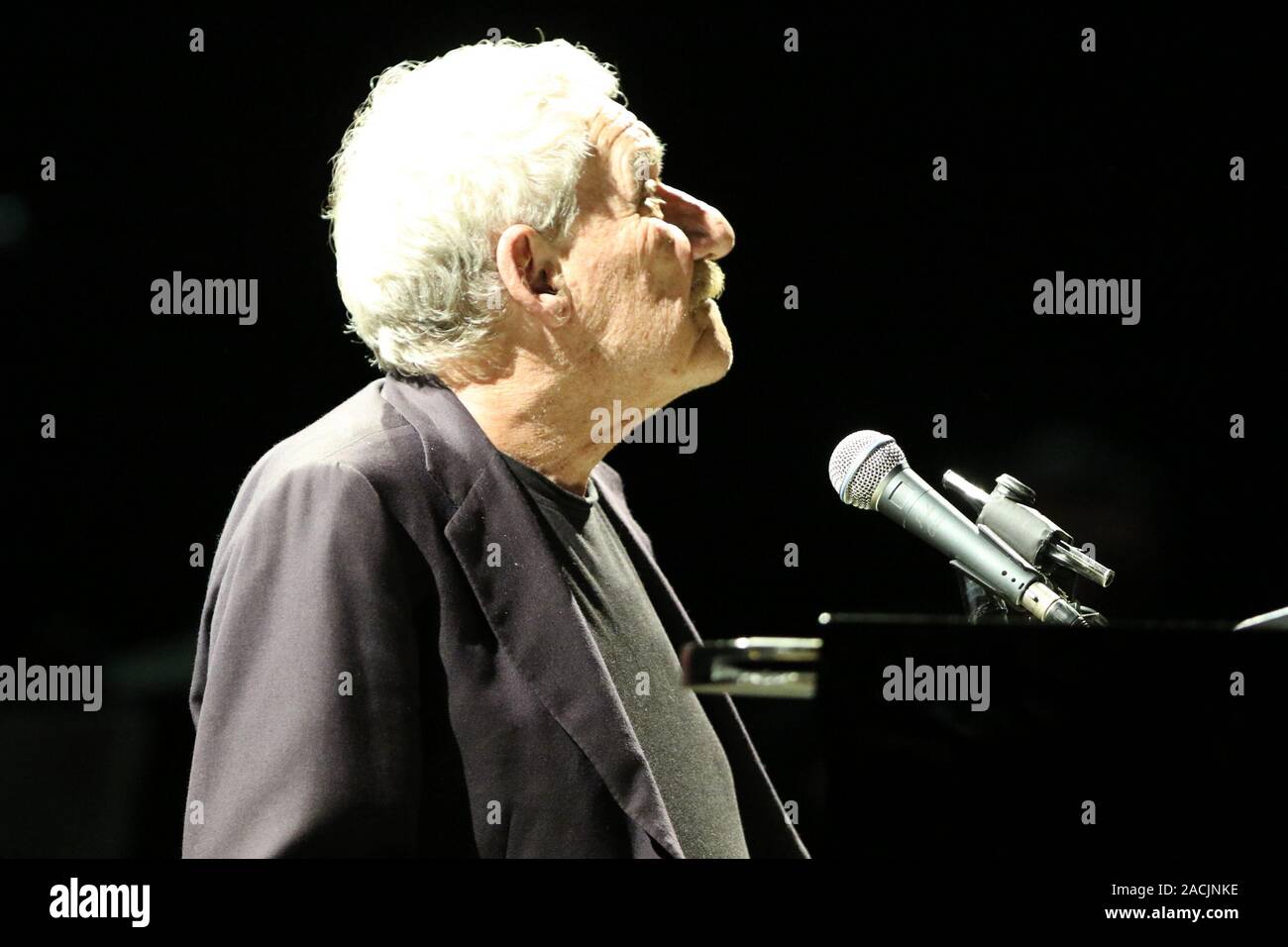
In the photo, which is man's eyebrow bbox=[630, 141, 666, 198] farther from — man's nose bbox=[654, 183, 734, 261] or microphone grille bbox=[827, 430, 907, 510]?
microphone grille bbox=[827, 430, 907, 510]

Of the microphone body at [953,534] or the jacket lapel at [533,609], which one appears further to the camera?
the jacket lapel at [533,609]

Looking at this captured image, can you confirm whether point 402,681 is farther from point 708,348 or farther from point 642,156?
point 642,156

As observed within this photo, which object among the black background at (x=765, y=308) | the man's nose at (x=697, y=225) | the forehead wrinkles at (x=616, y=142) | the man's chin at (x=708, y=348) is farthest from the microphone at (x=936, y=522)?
the black background at (x=765, y=308)

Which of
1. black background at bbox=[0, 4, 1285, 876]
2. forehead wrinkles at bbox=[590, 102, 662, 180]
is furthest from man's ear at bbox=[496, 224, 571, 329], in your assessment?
black background at bbox=[0, 4, 1285, 876]

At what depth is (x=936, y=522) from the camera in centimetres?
147

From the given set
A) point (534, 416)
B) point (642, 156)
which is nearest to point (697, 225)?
point (642, 156)

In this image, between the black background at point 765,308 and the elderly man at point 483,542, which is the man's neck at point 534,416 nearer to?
the elderly man at point 483,542

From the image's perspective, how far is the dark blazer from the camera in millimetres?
1437

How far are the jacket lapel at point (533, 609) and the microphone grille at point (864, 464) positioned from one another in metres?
0.36

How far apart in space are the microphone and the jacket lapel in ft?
1.22

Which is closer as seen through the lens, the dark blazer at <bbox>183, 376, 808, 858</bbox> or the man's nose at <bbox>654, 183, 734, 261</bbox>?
the dark blazer at <bbox>183, 376, 808, 858</bbox>

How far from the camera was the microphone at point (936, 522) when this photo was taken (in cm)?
140

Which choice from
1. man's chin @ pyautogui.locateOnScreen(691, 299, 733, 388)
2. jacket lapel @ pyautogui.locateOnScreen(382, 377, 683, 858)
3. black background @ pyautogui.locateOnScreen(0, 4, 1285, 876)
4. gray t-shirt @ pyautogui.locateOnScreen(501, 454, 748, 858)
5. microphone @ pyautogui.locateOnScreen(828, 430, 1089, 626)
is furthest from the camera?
black background @ pyautogui.locateOnScreen(0, 4, 1285, 876)
